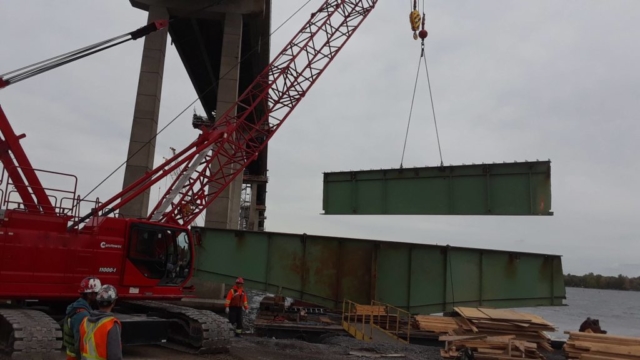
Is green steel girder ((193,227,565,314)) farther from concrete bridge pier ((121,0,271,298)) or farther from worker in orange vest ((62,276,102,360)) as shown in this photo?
worker in orange vest ((62,276,102,360))

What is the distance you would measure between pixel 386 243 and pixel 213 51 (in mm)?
22660

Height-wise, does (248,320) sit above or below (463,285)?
below

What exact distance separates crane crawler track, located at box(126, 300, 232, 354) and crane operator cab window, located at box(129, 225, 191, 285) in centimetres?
77

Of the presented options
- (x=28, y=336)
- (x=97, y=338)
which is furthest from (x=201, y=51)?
(x=97, y=338)

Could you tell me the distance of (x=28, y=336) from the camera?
8539mm

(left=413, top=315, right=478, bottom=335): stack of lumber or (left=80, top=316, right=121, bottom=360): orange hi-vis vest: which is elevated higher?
(left=80, top=316, right=121, bottom=360): orange hi-vis vest

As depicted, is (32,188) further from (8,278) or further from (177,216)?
(177,216)

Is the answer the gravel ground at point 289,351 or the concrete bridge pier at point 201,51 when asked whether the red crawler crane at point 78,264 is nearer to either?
the gravel ground at point 289,351

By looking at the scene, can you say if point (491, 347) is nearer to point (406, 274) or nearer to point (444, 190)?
point (406, 274)

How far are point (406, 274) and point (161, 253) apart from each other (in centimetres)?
717

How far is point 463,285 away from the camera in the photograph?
14.6 metres

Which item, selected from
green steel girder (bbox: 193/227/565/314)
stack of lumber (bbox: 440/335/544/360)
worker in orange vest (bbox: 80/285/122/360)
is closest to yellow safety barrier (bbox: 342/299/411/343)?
green steel girder (bbox: 193/227/565/314)

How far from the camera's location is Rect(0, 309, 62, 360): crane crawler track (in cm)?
843

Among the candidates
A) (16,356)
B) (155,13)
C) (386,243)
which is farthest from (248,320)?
(155,13)
